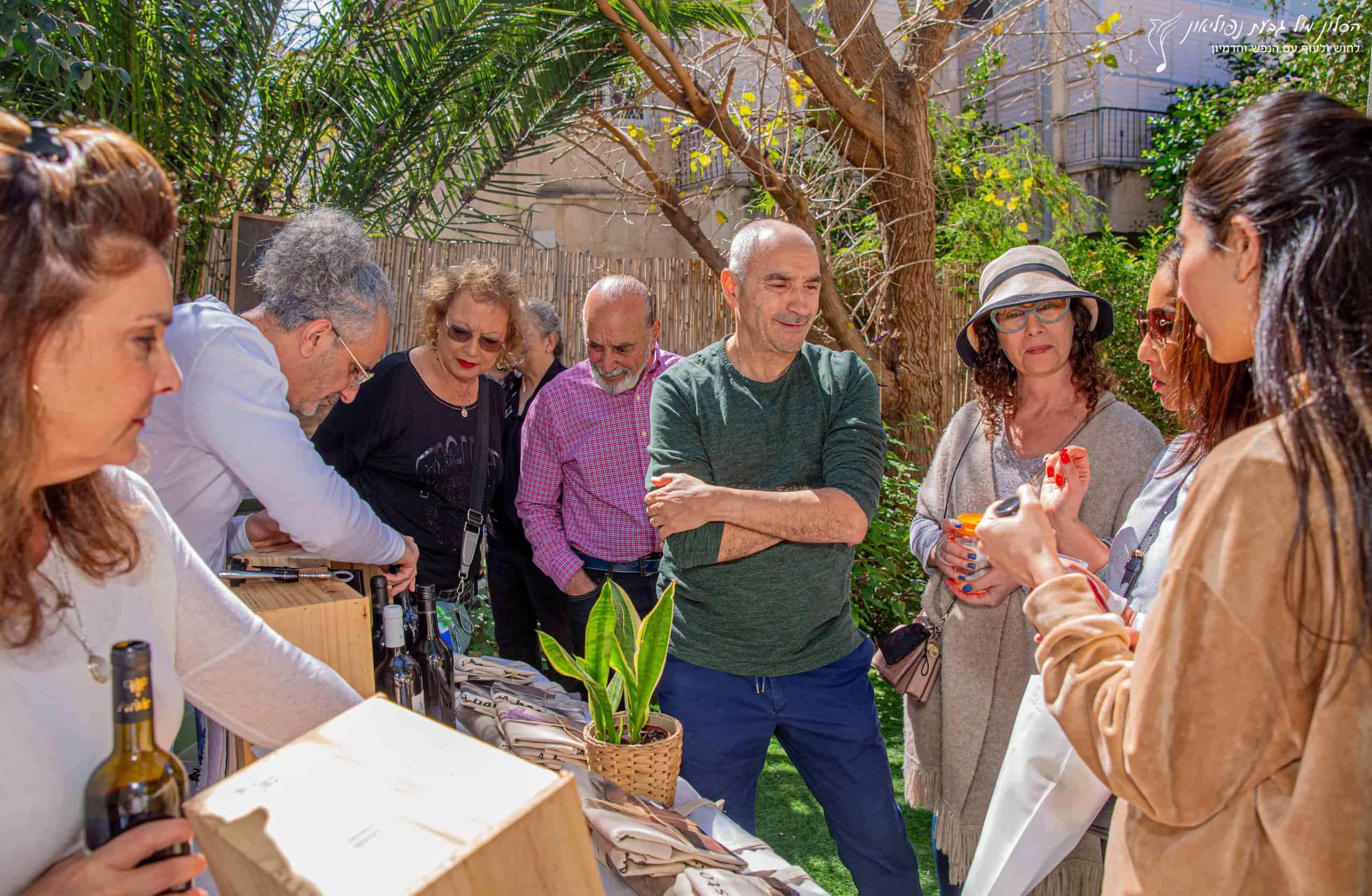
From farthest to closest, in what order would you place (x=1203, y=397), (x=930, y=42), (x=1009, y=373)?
1. (x=930, y=42)
2. (x=1009, y=373)
3. (x=1203, y=397)

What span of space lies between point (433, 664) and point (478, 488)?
142cm

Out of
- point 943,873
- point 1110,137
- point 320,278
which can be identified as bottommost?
point 943,873

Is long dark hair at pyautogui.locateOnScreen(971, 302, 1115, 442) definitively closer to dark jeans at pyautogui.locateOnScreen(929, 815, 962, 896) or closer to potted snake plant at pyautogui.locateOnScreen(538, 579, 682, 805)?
dark jeans at pyautogui.locateOnScreen(929, 815, 962, 896)

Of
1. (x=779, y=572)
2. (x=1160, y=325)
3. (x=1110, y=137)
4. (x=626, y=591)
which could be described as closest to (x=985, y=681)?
(x=779, y=572)

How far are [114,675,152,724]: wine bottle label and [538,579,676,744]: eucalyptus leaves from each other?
0.82 metres

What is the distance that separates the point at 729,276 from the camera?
273 cm

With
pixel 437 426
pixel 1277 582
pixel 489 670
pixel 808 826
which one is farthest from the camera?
pixel 808 826

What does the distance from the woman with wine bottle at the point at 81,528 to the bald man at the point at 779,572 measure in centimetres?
134

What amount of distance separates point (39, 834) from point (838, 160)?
20.1 feet

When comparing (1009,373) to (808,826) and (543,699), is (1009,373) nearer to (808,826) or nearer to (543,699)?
(543,699)

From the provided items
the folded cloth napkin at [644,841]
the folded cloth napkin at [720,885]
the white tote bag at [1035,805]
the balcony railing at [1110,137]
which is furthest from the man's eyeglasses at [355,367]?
the balcony railing at [1110,137]

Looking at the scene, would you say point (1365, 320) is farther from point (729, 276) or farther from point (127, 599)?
point (729, 276)

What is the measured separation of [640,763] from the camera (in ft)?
5.82

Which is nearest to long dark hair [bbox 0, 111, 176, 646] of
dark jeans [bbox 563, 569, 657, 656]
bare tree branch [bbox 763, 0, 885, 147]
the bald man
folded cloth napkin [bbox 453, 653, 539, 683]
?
folded cloth napkin [bbox 453, 653, 539, 683]
